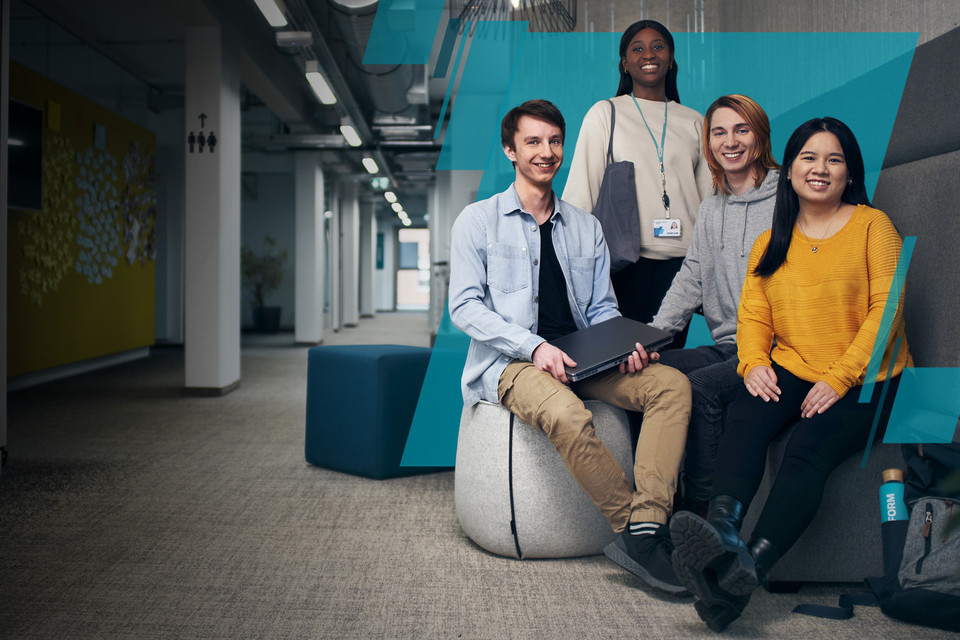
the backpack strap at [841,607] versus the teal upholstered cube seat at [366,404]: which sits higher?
the teal upholstered cube seat at [366,404]

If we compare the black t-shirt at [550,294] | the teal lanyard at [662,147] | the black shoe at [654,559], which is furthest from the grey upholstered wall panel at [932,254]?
the black t-shirt at [550,294]

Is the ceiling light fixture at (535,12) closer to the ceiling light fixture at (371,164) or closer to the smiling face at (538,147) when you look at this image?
the smiling face at (538,147)

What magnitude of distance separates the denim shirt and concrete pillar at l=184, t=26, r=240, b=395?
13.3ft

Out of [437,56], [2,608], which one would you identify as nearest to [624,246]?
[2,608]

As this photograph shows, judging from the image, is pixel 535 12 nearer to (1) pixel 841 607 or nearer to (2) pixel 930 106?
(2) pixel 930 106

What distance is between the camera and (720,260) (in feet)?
8.09

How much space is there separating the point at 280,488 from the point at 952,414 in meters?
2.54

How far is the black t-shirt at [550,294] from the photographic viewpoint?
2.53m

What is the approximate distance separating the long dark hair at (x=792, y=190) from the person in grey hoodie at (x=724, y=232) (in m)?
0.18

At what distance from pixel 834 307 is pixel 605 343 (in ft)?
2.17

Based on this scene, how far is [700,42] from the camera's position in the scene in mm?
3920

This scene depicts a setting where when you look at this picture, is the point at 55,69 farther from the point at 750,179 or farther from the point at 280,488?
the point at 750,179
